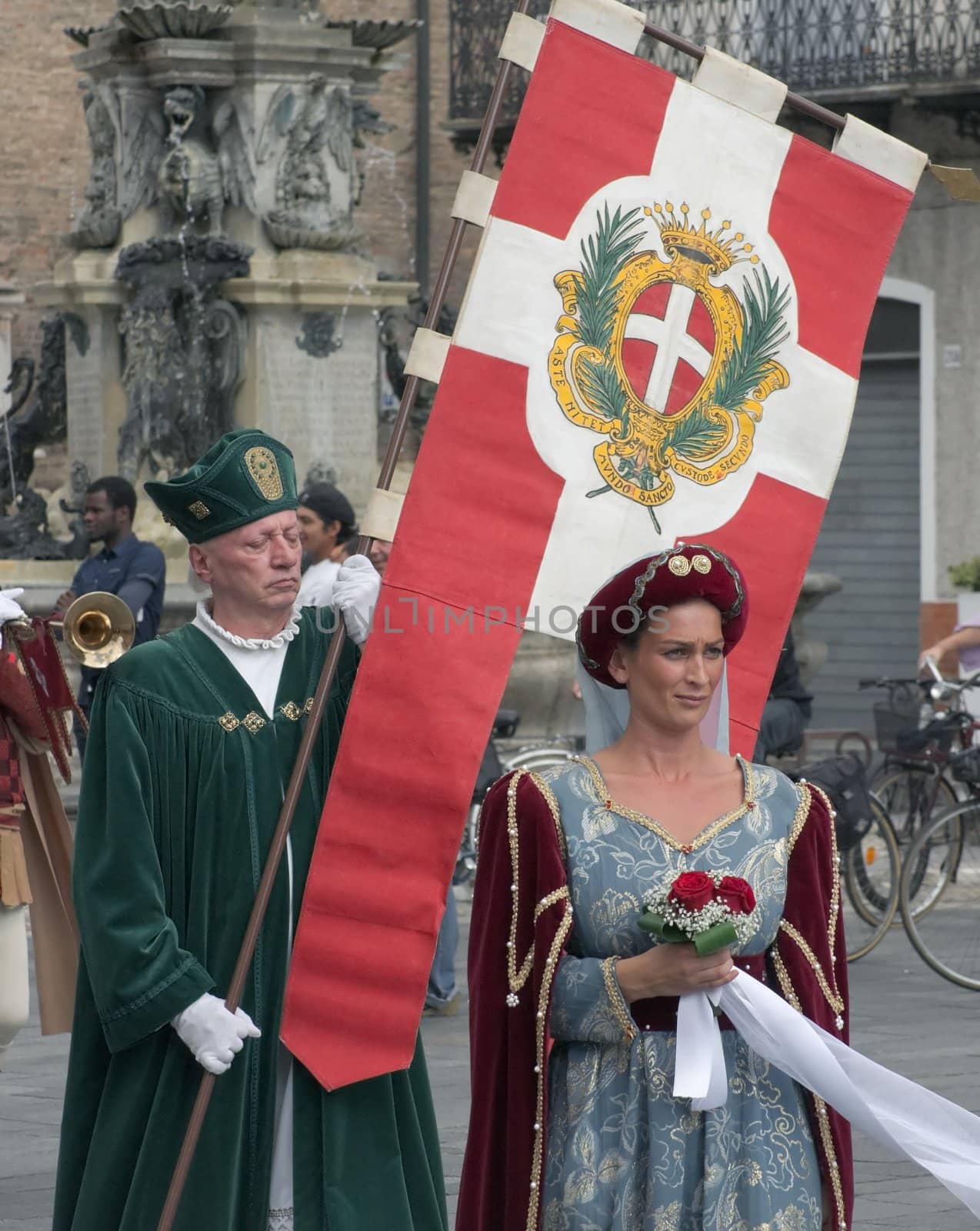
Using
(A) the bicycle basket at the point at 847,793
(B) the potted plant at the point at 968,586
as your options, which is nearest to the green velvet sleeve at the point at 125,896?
(A) the bicycle basket at the point at 847,793

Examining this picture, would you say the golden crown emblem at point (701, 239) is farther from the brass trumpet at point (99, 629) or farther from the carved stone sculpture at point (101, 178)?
the carved stone sculpture at point (101, 178)

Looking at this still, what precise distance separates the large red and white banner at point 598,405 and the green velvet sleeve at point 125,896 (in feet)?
1.07

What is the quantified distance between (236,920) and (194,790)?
235mm

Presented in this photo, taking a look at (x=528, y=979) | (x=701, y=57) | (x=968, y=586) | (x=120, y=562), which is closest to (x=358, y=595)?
(x=528, y=979)

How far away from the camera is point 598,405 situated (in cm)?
478

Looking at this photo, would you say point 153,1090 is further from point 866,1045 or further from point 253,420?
point 253,420

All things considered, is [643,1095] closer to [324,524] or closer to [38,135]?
[324,524]

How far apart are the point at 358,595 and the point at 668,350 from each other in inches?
31.1

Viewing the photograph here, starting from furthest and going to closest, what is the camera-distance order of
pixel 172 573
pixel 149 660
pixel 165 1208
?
pixel 172 573 → pixel 149 660 → pixel 165 1208

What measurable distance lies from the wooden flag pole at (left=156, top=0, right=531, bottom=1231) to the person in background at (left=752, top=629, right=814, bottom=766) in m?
5.74

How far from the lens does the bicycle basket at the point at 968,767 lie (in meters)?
10.1

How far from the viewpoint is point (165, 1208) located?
4.20 meters

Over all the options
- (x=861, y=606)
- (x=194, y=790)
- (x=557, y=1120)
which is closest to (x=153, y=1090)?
(x=194, y=790)

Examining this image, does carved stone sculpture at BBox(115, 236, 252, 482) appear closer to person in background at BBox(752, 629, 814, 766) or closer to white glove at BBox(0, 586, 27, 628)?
person in background at BBox(752, 629, 814, 766)
